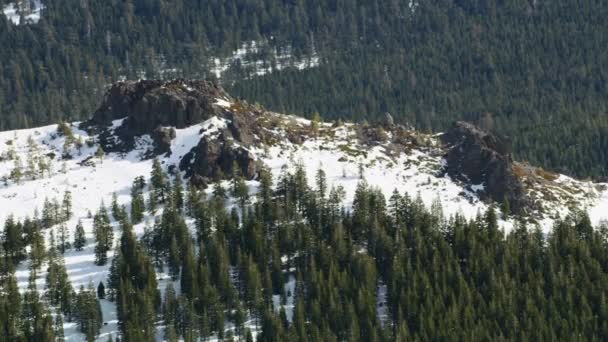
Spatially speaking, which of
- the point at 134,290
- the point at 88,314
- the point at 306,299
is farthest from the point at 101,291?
the point at 306,299

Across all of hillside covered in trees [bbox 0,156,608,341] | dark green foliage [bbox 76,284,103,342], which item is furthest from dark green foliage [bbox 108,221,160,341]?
dark green foliage [bbox 76,284,103,342]

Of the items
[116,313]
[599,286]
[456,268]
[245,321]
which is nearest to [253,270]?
[245,321]

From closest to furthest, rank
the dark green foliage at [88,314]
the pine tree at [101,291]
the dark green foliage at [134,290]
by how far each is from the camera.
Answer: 1. the dark green foliage at [134,290]
2. the dark green foliage at [88,314]
3. the pine tree at [101,291]

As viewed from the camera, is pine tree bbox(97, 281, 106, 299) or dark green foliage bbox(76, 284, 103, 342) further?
pine tree bbox(97, 281, 106, 299)

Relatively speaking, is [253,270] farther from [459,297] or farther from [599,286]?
[599,286]

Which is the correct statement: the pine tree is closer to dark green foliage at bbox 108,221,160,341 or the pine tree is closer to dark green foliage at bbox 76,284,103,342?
dark green foliage at bbox 108,221,160,341

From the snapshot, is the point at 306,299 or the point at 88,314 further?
the point at 306,299

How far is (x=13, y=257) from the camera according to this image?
199 m

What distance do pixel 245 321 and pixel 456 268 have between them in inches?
1554

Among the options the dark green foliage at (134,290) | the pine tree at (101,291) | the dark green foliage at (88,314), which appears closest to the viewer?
the dark green foliage at (134,290)

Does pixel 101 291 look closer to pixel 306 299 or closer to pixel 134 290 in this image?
pixel 134 290

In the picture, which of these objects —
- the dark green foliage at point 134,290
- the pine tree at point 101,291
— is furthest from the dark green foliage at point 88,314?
the pine tree at point 101,291

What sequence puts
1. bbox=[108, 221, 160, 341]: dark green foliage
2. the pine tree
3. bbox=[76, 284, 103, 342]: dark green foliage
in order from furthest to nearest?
1. the pine tree
2. bbox=[76, 284, 103, 342]: dark green foliage
3. bbox=[108, 221, 160, 341]: dark green foliage

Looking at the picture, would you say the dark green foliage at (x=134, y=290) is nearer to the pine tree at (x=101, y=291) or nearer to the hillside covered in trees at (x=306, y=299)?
the hillside covered in trees at (x=306, y=299)
